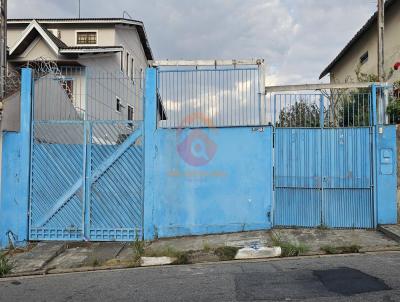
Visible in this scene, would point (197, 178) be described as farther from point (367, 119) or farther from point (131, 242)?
point (367, 119)

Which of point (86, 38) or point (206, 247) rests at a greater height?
point (86, 38)

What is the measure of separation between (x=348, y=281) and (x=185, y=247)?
3.77 meters

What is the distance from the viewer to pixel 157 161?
33.3 ft

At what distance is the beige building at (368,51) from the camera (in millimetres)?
16109

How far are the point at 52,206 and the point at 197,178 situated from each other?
10.9 ft

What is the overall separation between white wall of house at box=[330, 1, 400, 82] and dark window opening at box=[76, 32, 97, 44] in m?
12.4

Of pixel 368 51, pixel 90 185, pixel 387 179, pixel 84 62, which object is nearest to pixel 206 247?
pixel 90 185

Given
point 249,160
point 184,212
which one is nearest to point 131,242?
point 184,212

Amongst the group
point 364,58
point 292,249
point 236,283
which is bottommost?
point 236,283

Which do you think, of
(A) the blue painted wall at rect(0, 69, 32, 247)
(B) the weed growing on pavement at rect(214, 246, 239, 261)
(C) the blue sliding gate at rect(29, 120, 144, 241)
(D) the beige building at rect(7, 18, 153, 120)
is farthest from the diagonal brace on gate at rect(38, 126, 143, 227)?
(B) the weed growing on pavement at rect(214, 246, 239, 261)

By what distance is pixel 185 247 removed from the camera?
918cm

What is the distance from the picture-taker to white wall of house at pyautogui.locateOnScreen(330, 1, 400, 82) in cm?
1606

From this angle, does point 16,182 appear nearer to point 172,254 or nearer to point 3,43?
point 3,43

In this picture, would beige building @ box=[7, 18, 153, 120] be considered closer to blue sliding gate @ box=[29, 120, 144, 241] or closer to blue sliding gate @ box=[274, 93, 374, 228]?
blue sliding gate @ box=[29, 120, 144, 241]
